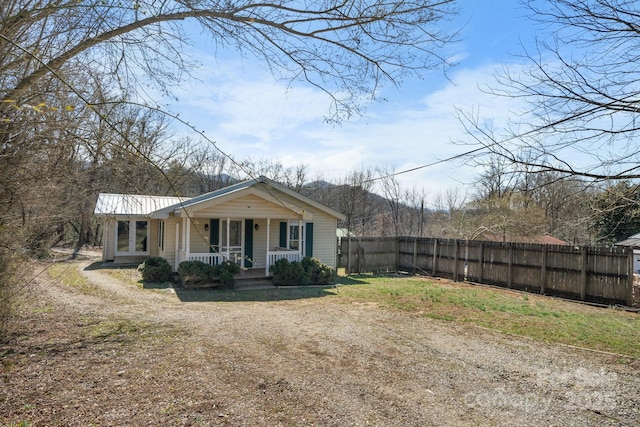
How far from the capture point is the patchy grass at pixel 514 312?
23.0ft

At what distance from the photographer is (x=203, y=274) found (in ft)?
38.4

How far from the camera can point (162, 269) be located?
1273cm

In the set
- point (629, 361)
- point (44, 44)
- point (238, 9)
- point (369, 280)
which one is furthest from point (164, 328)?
point (369, 280)

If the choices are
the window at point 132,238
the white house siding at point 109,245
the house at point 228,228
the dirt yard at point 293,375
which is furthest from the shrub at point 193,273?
the white house siding at point 109,245

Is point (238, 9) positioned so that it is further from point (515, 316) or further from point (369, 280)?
point (369, 280)

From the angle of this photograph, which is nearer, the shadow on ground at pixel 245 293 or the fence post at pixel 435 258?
the shadow on ground at pixel 245 293

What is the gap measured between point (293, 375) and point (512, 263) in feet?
34.0

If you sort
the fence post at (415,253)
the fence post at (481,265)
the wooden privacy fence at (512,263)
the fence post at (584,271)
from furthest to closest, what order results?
the fence post at (415,253)
the fence post at (481,265)
the fence post at (584,271)
the wooden privacy fence at (512,263)

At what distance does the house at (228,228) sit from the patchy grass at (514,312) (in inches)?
127

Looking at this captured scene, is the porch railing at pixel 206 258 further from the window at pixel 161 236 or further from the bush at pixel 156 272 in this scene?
the window at pixel 161 236

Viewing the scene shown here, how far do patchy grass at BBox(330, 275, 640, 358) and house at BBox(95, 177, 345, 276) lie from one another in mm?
3228

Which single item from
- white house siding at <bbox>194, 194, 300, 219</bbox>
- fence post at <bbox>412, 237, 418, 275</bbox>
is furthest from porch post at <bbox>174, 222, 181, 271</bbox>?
fence post at <bbox>412, 237, 418, 275</bbox>

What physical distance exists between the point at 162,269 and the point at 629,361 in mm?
11759

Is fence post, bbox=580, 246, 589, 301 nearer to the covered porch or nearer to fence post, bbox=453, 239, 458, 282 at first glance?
fence post, bbox=453, 239, 458, 282
